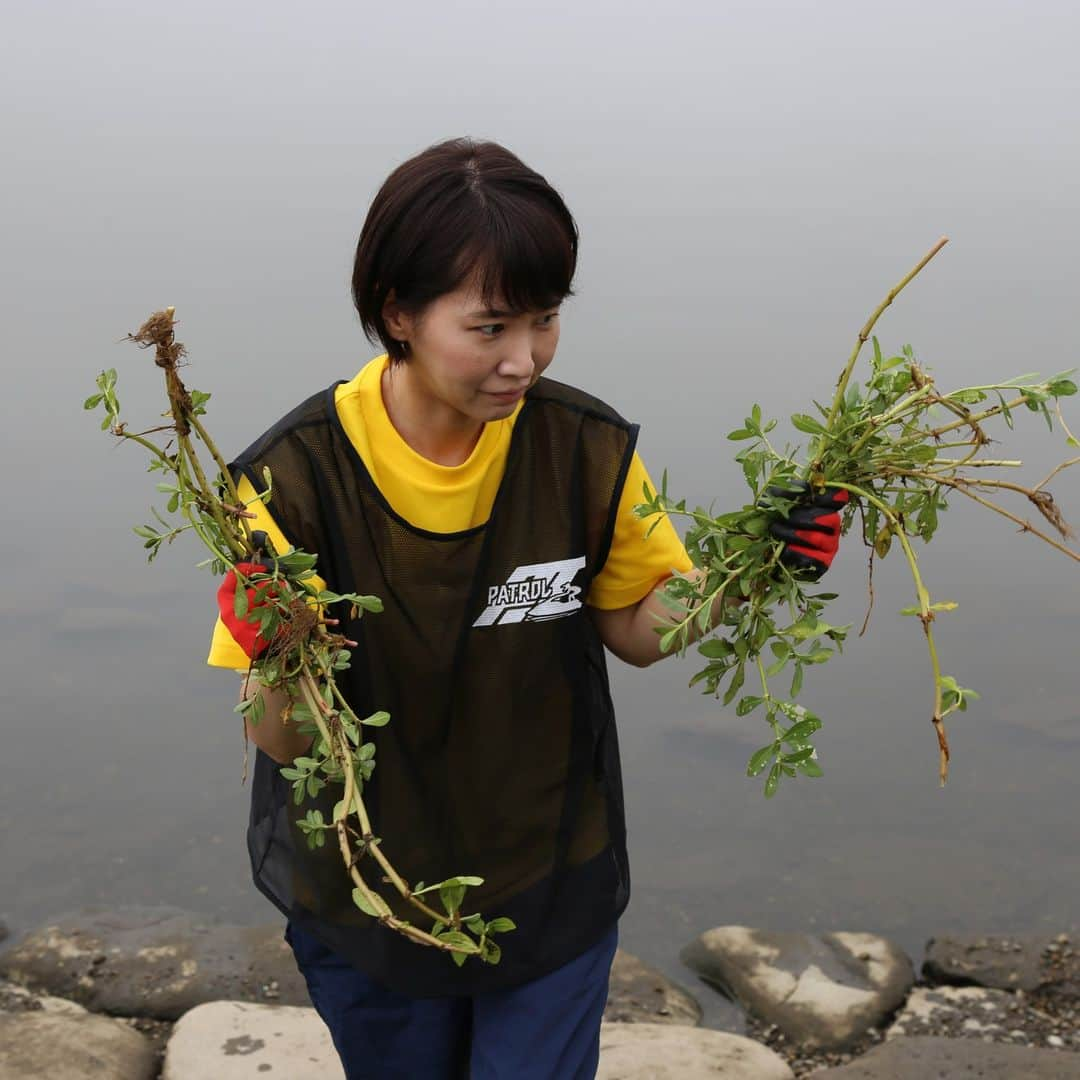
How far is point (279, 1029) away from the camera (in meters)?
3.48

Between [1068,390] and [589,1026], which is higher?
[1068,390]

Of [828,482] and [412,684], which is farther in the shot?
[412,684]

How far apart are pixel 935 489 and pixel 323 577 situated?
0.85 m

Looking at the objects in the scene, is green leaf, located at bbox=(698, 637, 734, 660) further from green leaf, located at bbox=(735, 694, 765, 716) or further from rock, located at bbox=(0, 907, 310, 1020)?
rock, located at bbox=(0, 907, 310, 1020)

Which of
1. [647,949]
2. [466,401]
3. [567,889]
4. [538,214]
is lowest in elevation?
[647,949]

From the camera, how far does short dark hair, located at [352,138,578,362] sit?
1748 millimetres

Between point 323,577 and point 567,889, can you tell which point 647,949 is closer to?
point 567,889

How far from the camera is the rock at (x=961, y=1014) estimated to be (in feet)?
12.1

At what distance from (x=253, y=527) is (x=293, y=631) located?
199 mm

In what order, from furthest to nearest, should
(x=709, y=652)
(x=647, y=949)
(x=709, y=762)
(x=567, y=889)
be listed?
(x=709, y=762), (x=647, y=949), (x=567, y=889), (x=709, y=652)

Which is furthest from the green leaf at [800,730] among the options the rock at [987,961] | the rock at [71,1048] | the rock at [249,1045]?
Result: the rock at [987,961]

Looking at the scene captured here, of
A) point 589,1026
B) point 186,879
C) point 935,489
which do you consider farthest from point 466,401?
point 186,879

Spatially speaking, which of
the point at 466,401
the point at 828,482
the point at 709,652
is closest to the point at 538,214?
the point at 466,401

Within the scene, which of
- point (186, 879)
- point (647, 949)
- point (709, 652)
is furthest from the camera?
point (186, 879)
